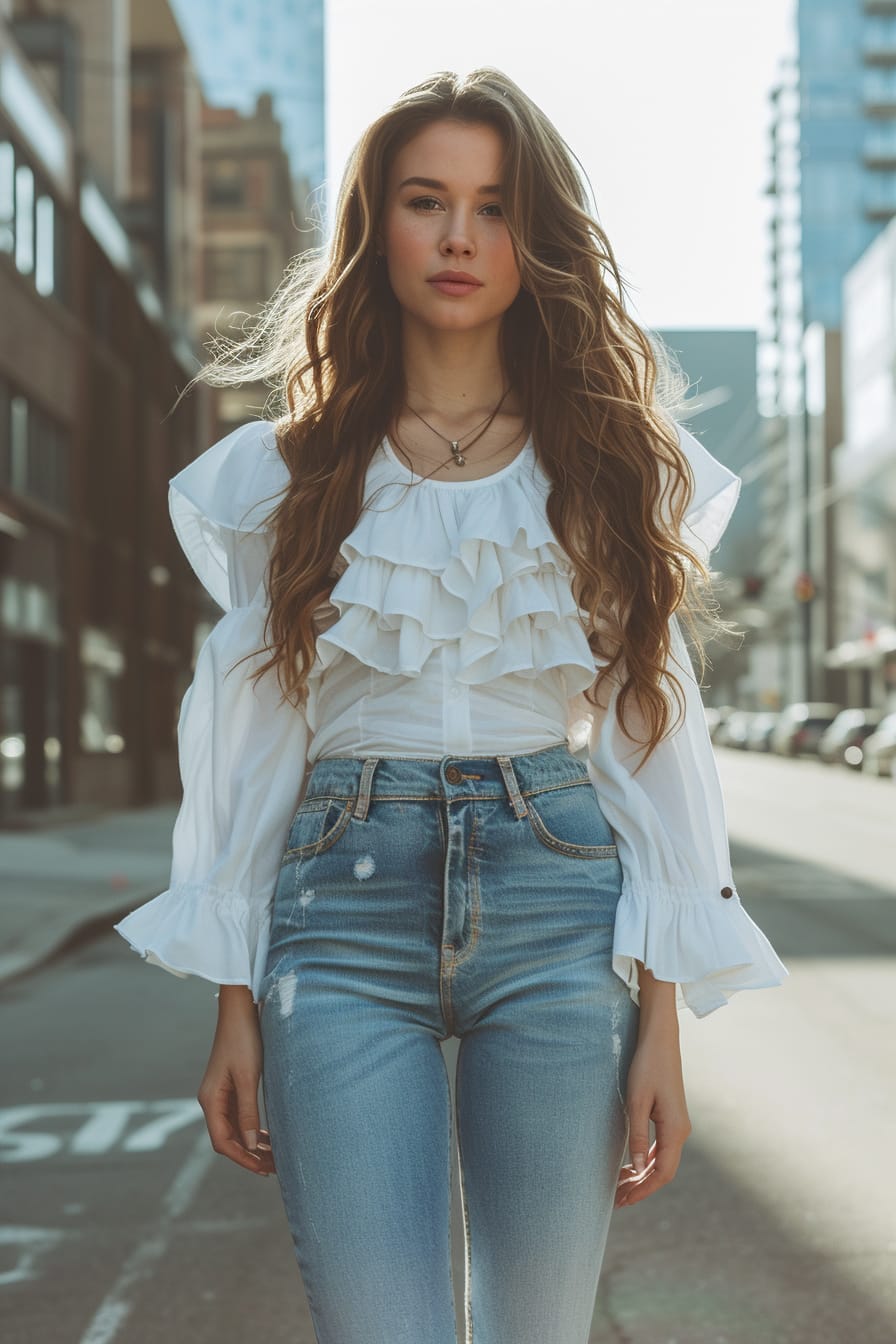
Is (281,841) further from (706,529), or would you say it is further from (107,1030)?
(107,1030)

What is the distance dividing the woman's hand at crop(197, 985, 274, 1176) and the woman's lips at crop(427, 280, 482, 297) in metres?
0.98

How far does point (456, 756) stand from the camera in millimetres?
2256

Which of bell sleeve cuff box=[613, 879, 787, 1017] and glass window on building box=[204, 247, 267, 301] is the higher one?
glass window on building box=[204, 247, 267, 301]

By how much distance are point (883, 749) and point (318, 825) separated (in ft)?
131

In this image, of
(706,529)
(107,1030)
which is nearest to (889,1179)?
(706,529)

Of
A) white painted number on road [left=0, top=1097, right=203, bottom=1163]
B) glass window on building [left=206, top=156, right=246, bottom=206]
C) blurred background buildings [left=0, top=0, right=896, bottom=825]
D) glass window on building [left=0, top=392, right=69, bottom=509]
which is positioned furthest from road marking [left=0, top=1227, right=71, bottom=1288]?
glass window on building [left=206, top=156, right=246, bottom=206]

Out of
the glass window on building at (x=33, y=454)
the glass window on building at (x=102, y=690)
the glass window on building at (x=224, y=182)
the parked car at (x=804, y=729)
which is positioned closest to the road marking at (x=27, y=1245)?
the glass window on building at (x=33, y=454)

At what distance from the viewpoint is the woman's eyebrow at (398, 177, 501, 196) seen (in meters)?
2.41

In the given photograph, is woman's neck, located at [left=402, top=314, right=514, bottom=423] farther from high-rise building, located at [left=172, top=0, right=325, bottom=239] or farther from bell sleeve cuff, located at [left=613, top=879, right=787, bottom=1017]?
high-rise building, located at [left=172, top=0, right=325, bottom=239]

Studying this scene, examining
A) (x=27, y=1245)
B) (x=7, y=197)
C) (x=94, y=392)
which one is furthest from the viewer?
(x=94, y=392)

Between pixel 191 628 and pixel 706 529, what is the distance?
125ft

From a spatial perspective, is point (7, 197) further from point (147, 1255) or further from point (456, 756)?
point (456, 756)

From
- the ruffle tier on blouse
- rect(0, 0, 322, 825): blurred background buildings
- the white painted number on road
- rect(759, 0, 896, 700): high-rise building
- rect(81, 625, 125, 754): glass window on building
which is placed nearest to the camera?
the ruffle tier on blouse

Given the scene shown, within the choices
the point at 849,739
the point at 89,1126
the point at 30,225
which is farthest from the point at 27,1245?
the point at 849,739
